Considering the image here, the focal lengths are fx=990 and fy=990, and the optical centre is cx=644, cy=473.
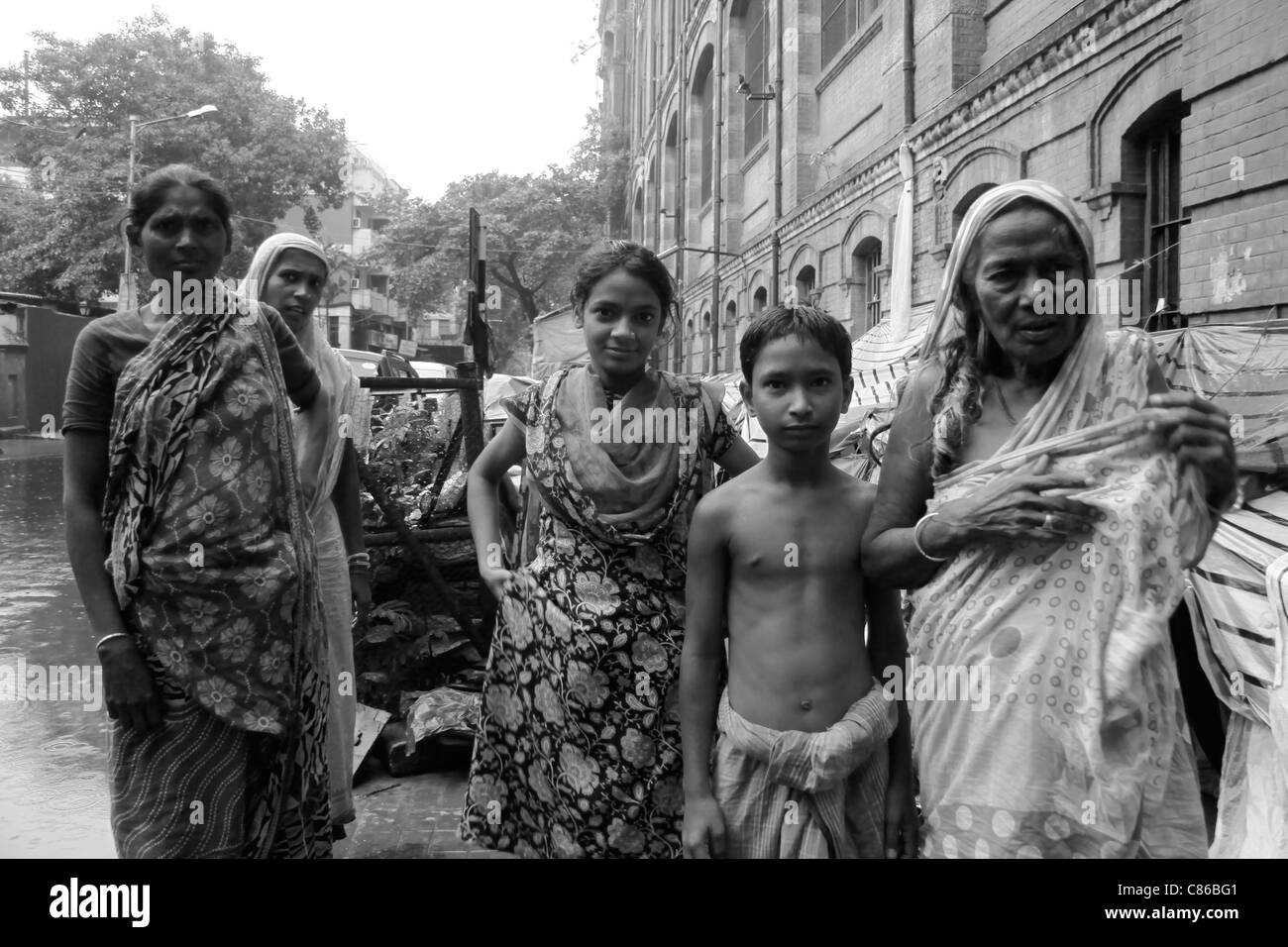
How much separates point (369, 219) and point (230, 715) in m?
69.9

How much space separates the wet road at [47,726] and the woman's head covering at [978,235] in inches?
104

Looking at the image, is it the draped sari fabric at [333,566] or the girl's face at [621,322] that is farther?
the draped sari fabric at [333,566]

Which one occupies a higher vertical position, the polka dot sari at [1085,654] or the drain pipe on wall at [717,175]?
the drain pipe on wall at [717,175]

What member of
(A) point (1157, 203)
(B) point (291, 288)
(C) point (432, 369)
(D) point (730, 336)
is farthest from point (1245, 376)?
(C) point (432, 369)

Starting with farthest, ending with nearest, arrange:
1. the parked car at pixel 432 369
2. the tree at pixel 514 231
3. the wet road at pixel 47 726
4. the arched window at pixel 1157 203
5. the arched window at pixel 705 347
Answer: the tree at pixel 514 231
the parked car at pixel 432 369
the arched window at pixel 705 347
the arched window at pixel 1157 203
the wet road at pixel 47 726

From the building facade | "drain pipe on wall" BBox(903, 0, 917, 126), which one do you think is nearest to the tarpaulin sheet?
the building facade

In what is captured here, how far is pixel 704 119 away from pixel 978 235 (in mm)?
26269

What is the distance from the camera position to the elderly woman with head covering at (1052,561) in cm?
163

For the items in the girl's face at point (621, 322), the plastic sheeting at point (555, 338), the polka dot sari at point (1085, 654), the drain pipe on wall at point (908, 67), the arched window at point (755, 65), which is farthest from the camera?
the arched window at point (755, 65)

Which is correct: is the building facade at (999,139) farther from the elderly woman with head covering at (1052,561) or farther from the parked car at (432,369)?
the parked car at (432,369)

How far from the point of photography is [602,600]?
7.70 ft

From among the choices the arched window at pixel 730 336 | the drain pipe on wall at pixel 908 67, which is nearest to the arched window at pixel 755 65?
the arched window at pixel 730 336

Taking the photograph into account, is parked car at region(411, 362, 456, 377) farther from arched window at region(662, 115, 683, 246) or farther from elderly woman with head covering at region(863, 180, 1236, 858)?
elderly woman with head covering at region(863, 180, 1236, 858)

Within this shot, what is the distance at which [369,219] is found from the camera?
67312 mm
